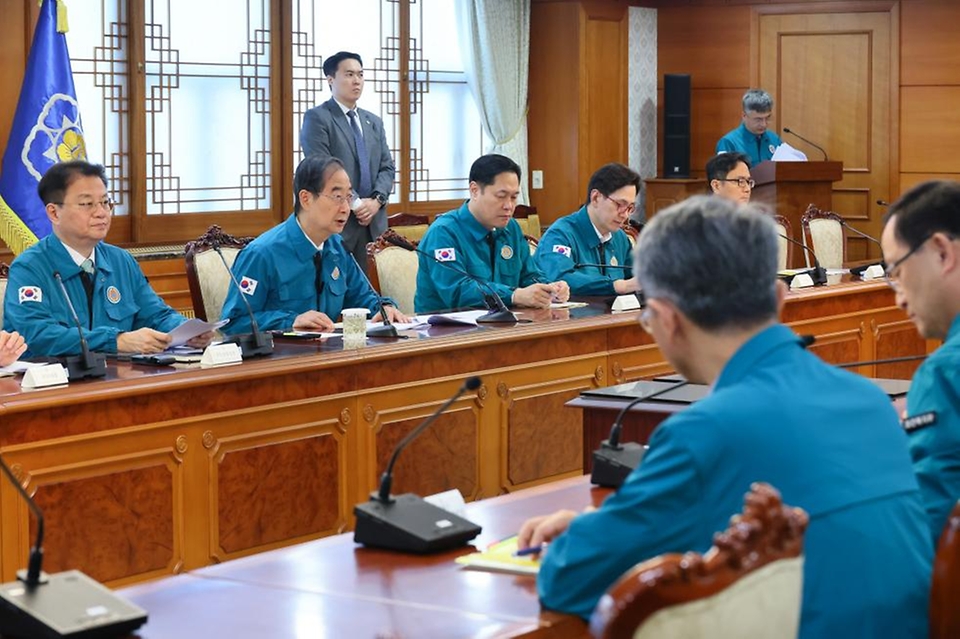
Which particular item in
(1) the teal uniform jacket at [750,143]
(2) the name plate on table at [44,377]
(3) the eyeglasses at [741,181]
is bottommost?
(2) the name plate on table at [44,377]

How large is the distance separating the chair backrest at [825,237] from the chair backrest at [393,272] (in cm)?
262

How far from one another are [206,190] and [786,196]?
3.27 meters

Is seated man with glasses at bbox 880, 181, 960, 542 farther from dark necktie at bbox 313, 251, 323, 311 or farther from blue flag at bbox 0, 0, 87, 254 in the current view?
blue flag at bbox 0, 0, 87, 254

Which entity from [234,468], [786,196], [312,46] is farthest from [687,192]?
[234,468]

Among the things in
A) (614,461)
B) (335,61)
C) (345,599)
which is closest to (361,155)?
(335,61)

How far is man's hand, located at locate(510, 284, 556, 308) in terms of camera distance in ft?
16.4

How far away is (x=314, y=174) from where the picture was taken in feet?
15.5

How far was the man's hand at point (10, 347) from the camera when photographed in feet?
11.8

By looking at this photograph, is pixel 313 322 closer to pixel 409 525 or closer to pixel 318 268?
pixel 318 268

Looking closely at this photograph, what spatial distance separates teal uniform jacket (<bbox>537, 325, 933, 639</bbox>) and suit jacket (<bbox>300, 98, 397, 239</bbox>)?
4947 millimetres

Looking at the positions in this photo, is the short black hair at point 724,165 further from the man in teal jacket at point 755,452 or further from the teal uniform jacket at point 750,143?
the man in teal jacket at point 755,452

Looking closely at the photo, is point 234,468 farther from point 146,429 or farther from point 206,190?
point 206,190

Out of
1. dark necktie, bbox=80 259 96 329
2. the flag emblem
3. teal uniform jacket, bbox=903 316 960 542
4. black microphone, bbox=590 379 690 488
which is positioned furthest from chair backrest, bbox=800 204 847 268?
teal uniform jacket, bbox=903 316 960 542

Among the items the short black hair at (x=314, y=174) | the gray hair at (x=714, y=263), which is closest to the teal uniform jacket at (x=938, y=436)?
the gray hair at (x=714, y=263)
